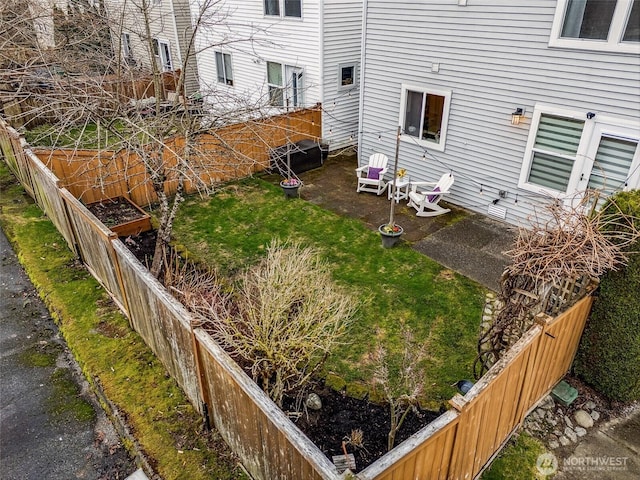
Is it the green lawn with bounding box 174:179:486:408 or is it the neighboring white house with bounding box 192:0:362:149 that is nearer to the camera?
the green lawn with bounding box 174:179:486:408

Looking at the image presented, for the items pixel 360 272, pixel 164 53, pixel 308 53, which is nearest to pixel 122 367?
pixel 360 272

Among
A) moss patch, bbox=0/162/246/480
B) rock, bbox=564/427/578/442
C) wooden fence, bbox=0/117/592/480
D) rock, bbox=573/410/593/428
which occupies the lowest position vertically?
rock, bbox=564/427/578/442

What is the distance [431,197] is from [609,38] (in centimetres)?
391

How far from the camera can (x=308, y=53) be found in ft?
38.5

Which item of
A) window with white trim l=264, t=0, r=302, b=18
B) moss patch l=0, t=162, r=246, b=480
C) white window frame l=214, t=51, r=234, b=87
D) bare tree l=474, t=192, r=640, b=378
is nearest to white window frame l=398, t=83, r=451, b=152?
window with white trim l=264, t=0, r=302, b=18

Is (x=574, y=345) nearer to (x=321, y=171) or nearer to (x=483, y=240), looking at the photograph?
(x=483, y=240)

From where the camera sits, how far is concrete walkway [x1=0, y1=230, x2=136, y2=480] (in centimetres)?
416

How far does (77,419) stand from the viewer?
15.3 ft

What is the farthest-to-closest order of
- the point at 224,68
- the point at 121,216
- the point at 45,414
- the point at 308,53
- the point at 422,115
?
the point at 224,68 → the point at 308,53 → the point at 422,115 → the point at 121,216 → the point at 45,414

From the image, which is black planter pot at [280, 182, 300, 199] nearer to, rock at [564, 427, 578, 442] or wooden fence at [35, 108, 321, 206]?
wooden fence at [35, 108, 321, 206]

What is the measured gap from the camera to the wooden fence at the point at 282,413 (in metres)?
2.96

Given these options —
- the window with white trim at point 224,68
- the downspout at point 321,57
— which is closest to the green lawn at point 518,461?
the downspout at point 321,57

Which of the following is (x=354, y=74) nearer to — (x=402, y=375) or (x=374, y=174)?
(x=374, y=174)

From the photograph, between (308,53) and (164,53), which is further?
(164,53)
